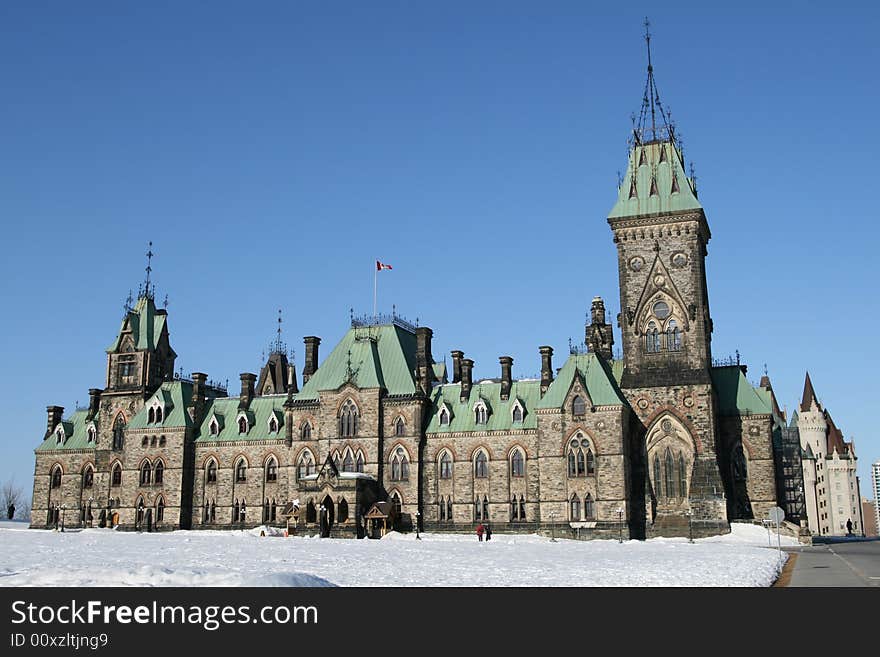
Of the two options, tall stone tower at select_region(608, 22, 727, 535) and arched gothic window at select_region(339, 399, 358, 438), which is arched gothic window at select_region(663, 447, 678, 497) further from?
arched gothic window at select_region(339, 399, 358, 438)

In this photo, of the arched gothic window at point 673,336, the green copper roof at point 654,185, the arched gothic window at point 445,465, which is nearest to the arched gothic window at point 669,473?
the arched gothic window at point 673,336

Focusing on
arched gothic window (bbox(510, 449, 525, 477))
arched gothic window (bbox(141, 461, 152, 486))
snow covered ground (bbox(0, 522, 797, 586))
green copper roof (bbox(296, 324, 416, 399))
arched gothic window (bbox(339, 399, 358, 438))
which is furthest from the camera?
arched gothic window (bbox(141, 461, 152, 486))

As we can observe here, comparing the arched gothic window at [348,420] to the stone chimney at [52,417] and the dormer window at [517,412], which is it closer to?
the dormer window at [517,412]

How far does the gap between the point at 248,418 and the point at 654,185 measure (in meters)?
38.6

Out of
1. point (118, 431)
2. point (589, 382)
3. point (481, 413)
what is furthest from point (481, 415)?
point (118, 431)

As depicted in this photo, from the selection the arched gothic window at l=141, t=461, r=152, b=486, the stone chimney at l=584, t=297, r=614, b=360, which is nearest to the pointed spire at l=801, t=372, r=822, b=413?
the stone chimney at l=584, t=297, r=614, b=360

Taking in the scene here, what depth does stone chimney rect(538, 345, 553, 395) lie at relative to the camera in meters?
70.3

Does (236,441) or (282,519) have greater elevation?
(236,441)

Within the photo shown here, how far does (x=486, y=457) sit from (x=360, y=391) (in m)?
11.1

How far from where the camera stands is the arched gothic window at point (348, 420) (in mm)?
71688

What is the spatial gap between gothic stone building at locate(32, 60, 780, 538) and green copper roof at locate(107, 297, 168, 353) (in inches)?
114
